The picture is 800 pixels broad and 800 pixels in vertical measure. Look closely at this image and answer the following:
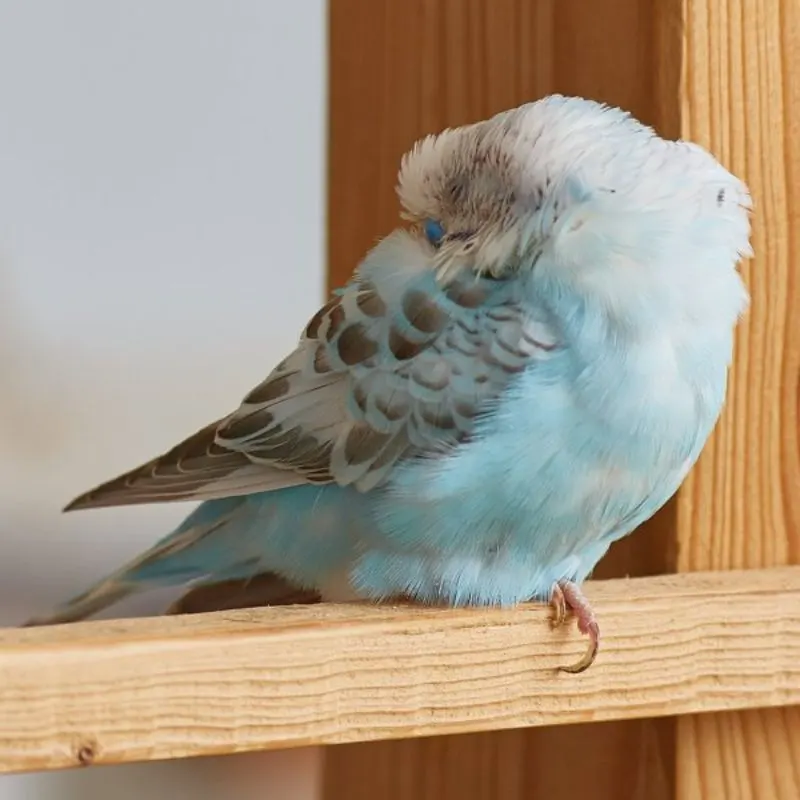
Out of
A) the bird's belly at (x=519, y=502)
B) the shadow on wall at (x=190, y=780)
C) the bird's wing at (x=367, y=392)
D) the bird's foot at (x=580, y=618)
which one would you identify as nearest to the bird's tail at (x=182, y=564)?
the bird's wing at (x=367, y=392)

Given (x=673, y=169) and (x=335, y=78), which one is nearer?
(x=673, y=169)

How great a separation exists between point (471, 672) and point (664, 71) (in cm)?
47

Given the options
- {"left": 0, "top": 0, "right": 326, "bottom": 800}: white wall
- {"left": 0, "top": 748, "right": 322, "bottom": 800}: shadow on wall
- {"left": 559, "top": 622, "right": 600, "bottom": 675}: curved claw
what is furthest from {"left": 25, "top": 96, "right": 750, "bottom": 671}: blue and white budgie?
{"left": 0, "top": 748, "right": 322, "bottom": 800}: shadow on wall

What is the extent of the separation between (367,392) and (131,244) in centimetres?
58

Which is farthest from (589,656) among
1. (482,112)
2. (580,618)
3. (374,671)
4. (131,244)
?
(131,244)

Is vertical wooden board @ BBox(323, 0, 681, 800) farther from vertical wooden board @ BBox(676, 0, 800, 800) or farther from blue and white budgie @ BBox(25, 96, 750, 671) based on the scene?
blue and white budgie @ BBox(25, 96, 750, 671)

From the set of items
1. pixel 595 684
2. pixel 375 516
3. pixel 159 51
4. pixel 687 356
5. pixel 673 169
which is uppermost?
pixel 159 51

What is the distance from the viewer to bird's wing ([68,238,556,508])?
35.5 inches

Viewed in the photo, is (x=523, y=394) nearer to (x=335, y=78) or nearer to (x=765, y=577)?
(x=765, y=577)

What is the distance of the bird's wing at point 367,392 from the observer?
0.90 m

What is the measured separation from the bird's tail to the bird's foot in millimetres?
270

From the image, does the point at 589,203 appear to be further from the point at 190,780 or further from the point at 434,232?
the point at 190,780

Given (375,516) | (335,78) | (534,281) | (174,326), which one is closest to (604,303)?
(534,281)

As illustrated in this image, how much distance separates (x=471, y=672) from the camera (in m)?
0.89
